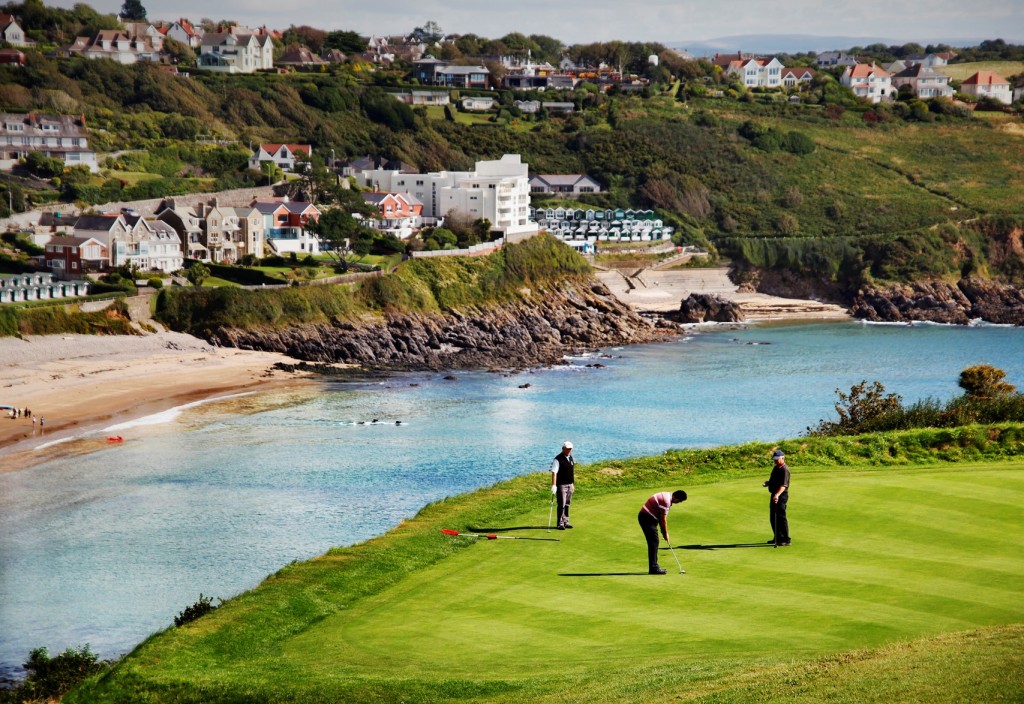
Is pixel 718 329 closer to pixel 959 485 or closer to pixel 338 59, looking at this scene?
pixel 959 485

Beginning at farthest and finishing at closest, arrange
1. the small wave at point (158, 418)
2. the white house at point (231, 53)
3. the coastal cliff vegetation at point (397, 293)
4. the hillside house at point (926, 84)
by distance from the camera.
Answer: the hillside house at point (926, 84), the white house at point (231, 53), the coastal cliff vegetation at point (397, 293), the small wave at point (158, 418)

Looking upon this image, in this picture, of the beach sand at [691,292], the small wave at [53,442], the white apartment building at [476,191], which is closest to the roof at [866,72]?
the beach sand at [691,292]

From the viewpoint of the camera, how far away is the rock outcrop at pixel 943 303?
99.4 m

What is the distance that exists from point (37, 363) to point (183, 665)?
45372mm

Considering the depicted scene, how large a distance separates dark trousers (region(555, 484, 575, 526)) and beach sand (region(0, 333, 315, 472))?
2670cm

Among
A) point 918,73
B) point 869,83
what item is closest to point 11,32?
point 869,83

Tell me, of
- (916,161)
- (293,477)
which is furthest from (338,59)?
(293,477)

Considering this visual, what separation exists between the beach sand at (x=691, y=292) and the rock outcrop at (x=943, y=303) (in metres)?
2.63

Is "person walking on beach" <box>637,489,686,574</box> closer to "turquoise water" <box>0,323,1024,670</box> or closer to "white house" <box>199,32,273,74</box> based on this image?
"turquoise water" <box>0,323,1024,670</box>

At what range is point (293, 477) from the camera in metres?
39.2

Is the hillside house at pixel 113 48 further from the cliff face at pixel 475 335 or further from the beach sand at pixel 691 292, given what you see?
the cliff face at pixel 475 335

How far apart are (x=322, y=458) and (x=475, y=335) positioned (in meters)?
33.8

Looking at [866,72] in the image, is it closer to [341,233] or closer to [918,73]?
[918,73]

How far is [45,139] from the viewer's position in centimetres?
10119
